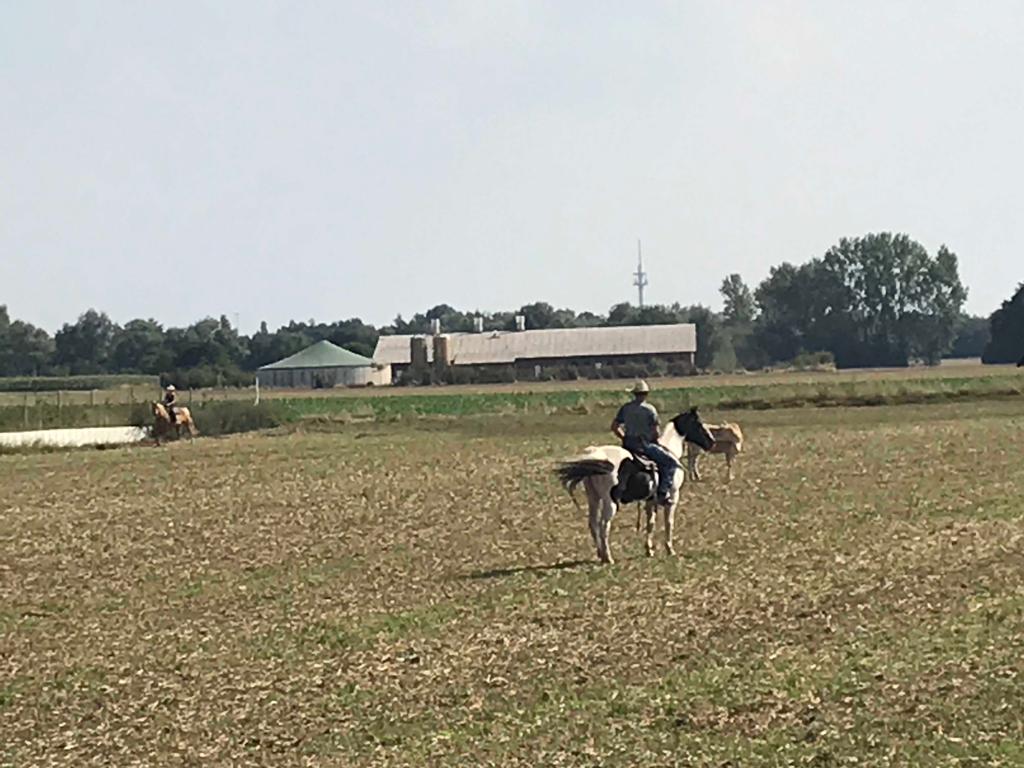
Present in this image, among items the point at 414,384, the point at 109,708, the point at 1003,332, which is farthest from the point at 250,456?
the point at 1003,332

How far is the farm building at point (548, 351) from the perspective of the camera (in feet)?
474

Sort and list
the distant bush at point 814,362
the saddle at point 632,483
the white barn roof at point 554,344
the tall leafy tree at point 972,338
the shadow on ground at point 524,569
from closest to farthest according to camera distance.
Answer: the shadow on ground at point 524,569
the saddle at point 632,483
the distant bush at point 814,362
the white barn roof at point 554,344
the tall leafy tree at point 972,338

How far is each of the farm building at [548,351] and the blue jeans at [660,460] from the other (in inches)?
4714

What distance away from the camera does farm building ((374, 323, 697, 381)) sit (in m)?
144

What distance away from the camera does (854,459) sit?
36188 millimetres

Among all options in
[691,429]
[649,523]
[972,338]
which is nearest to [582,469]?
[649,523]

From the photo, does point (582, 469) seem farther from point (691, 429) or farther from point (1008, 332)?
point (1008, 332)

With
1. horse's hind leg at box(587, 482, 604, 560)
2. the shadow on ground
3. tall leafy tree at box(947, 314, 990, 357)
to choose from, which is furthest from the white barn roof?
horse's hind leg at box(587, 482, 604, 560)

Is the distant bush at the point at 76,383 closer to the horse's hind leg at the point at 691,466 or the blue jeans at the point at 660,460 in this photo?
the horse's hind leg at the point at 691,466

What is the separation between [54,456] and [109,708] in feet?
125

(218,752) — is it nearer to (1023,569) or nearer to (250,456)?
(1023,569)

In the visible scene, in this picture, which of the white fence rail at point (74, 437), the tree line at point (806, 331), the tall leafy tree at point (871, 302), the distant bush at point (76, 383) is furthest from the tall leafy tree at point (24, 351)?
the white fence rail at point (74, 437)

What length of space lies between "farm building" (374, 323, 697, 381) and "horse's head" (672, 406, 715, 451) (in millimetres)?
118119

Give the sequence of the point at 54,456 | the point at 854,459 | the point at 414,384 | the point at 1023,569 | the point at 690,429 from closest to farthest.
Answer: the point at 1023,569
the point at 690,429
the point at 854,459
the point at 54,456
the point at 414,384
